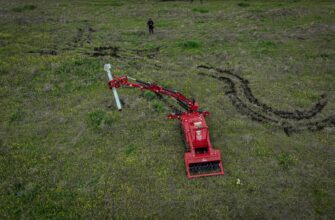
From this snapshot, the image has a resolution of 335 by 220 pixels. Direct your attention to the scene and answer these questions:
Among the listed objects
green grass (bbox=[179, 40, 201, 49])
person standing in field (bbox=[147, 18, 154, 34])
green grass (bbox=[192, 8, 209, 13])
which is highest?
green grass (bbox=[192, 8, 209, 13])

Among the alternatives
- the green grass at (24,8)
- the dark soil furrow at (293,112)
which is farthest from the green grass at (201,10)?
the green grass at (24,8)

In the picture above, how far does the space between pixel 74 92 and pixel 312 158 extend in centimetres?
1782

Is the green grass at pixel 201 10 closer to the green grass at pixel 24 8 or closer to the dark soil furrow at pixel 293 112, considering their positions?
the dark soil furrow at pixel 293 112

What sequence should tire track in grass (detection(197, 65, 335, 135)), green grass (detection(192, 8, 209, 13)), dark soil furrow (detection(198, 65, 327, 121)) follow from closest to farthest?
tire track in grass (detection(197, 65, 335, 135)), dark soil furrow (detection(198, 65, 327, 121)), green grass (detection(192, 8, 209, 13))

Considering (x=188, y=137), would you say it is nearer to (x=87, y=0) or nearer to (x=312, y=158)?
(x=312, y=158)

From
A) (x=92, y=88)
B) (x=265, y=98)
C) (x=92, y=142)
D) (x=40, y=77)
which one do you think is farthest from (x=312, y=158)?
(x=40, y=77)

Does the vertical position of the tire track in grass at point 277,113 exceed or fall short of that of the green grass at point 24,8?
it falls short

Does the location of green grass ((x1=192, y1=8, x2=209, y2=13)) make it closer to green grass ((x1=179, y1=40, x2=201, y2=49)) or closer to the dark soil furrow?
green grass ((x1=179, y1=40, x2=201, y2=49))

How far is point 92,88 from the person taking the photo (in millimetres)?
23656

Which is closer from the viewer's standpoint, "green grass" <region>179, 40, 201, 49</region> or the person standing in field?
"green grass" <region>179, 40, 201, 49</region>

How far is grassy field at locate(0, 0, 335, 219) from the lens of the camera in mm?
14312

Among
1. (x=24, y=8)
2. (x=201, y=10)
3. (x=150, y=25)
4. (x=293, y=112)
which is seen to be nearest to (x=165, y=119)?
(x=293, y=112)

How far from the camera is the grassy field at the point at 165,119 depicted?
14.3 meters

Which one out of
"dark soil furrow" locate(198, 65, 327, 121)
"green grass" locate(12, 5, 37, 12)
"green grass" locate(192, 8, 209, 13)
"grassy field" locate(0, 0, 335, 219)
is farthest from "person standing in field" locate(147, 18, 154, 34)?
"green grass" locate(12, 5, 37, 12)
